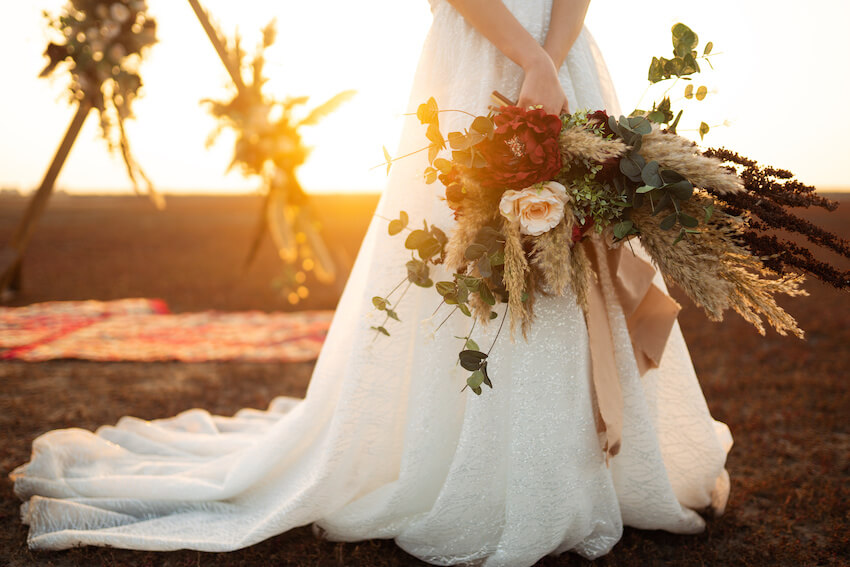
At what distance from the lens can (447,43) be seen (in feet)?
7.62

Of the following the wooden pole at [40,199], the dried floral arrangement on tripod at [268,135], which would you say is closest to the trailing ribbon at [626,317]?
the dried floral arrangement on tripod at [268,135]

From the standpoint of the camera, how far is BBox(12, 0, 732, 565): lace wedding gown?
2080 mm

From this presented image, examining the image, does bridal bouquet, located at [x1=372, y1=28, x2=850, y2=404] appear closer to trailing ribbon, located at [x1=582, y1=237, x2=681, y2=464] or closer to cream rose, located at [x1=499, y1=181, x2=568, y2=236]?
cream rose, located at [x1=499, y1=181, x2=568, y2=236]

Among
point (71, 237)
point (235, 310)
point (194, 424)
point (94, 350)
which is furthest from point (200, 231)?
point (194, 424)

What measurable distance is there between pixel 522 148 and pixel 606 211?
35 centimetres

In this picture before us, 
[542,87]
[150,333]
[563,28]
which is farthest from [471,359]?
[150,333]

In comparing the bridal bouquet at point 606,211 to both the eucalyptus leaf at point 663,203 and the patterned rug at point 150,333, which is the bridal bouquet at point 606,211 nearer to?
the eucalyptus leaf at point 663,203

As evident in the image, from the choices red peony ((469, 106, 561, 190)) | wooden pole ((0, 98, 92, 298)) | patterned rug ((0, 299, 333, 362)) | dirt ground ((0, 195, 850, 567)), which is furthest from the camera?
patterned rug ((0, 299, 333, 362))

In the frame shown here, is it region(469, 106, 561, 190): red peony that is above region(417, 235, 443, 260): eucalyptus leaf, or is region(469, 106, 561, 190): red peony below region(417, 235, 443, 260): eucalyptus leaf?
above

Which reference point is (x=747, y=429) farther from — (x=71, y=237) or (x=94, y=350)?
(x=71, y=237)

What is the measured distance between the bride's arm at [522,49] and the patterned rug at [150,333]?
177 inches

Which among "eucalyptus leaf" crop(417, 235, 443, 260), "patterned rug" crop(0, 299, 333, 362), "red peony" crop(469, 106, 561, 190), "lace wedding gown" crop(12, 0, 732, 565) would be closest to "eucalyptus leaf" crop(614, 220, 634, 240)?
"red peony" crop(469, 106, 561, 190)

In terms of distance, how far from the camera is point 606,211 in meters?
1.83

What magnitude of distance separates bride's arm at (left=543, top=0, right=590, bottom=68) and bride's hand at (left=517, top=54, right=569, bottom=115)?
177 mm
